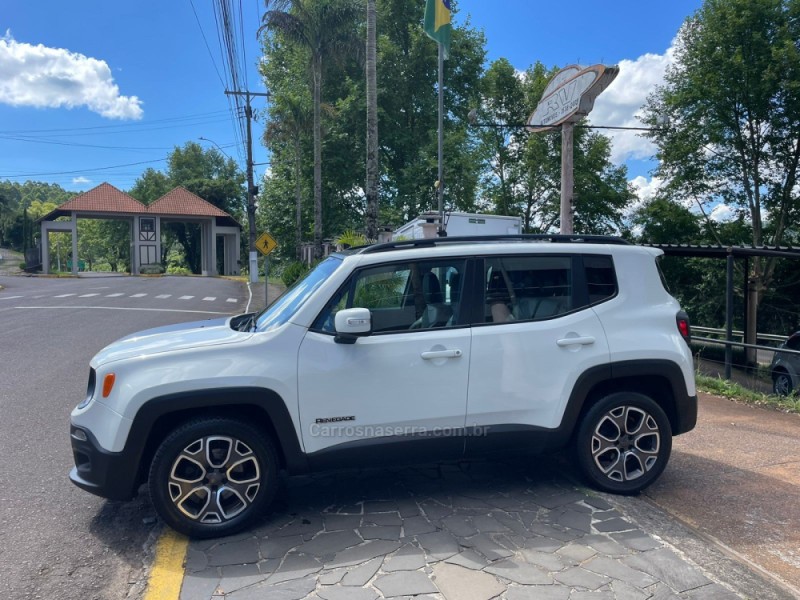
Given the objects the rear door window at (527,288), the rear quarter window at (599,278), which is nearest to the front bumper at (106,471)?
the rear door window at (527,288)

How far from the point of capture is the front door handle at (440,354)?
3879mm

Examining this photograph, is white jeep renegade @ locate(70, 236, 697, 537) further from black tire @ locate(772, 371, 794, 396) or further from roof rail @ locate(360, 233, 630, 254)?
black tire @ locate(772, 371, 794, 396)

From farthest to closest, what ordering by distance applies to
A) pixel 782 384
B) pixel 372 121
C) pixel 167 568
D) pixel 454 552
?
pixel 372 121 < pixel 782 384 < pixel 454 552 < pixel 167 568

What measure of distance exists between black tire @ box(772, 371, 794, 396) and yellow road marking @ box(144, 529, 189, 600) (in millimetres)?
9644

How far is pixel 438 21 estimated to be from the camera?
14.5m

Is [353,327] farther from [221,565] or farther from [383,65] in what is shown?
[383,65]

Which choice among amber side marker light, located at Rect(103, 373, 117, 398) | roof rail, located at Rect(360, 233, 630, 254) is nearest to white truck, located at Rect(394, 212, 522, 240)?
roof rail, located at Rect(360, 233, 630, 254)

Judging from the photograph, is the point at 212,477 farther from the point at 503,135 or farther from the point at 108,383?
the point at 503,135

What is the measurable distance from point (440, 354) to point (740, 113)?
73.9ft

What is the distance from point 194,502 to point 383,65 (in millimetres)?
30115

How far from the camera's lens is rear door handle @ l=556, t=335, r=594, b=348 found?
4137 millimetres

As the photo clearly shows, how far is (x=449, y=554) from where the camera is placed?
3443 millimetres

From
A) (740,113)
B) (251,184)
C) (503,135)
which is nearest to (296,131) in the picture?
(251,184)

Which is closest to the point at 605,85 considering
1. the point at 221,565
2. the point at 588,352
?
the point at 588,352
